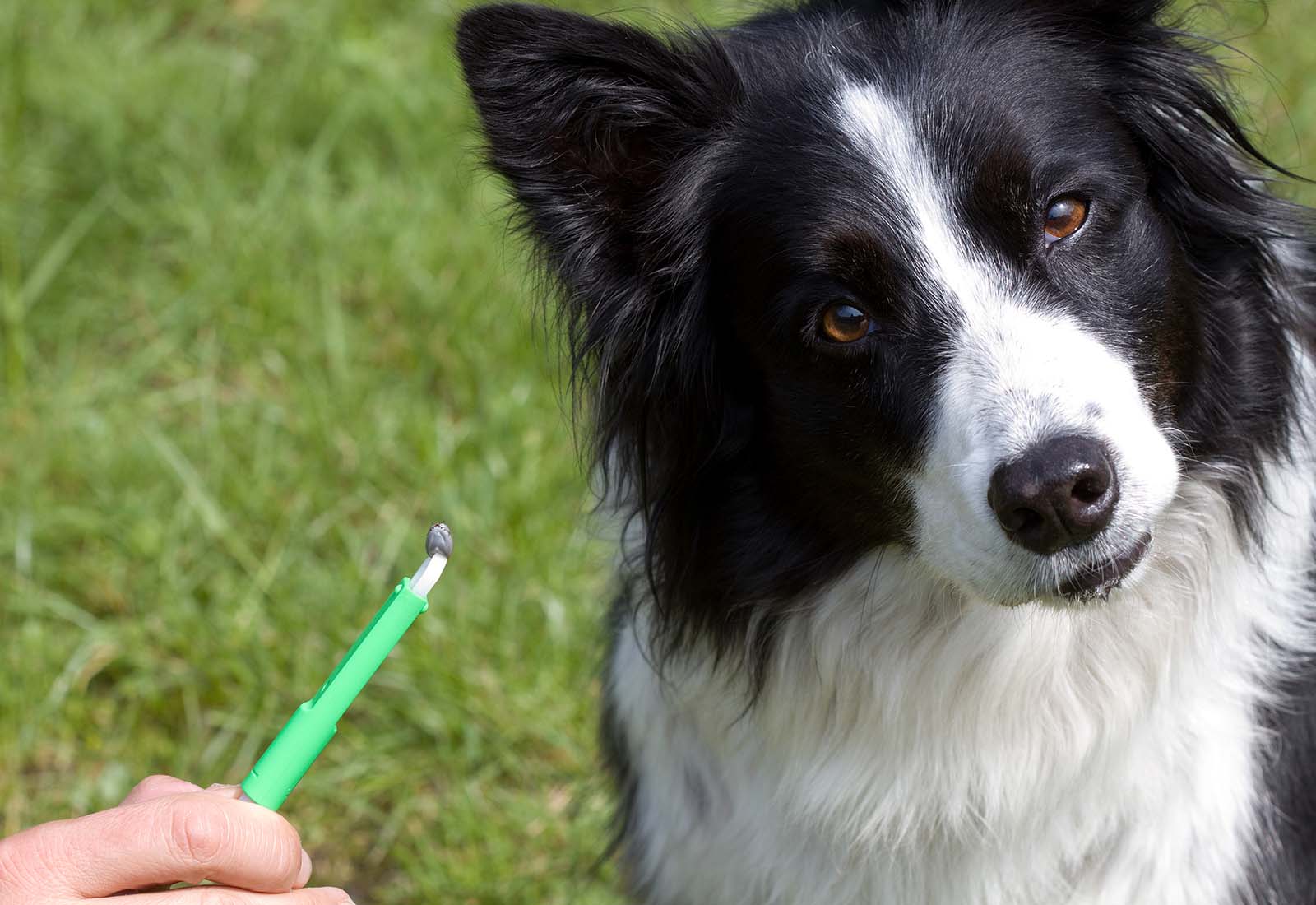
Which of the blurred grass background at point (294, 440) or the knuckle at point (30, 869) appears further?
the blurred grass background at point (294, 440)

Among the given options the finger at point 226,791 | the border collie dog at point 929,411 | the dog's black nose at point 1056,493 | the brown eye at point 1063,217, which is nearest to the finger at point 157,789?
the finger at point 226,791

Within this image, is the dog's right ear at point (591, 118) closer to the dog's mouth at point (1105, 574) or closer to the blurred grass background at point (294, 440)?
the blurred grass background at point (294, 440)

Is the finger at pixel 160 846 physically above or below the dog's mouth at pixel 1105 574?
above

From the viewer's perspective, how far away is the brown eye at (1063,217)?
7.68 ft

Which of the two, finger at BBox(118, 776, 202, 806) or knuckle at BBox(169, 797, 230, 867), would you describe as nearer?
knuckle at BBox(169, 797, 230, 867)

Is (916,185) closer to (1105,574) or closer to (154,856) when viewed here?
(1105,574)

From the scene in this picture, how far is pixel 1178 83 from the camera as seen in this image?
2.49 m

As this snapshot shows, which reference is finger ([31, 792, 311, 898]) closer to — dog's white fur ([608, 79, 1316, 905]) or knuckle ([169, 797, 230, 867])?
knuckle ([169, 797, 230, 867])

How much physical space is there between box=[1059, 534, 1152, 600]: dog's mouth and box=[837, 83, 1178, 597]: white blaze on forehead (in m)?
0.03

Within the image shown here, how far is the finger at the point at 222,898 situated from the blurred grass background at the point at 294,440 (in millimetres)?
1259

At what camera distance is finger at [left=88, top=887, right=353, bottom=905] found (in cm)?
156

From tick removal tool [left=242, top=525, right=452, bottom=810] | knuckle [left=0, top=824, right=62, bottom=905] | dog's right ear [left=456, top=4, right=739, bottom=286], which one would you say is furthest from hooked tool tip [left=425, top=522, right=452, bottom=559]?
dog's right ear [left=456, top=4, right=739, bottom=286]

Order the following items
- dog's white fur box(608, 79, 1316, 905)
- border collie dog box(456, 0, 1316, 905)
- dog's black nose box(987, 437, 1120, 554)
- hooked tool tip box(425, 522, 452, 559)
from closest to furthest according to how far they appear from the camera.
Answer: hooked tool tip box(425, 522, 452, 559), dog's black nose box(987, 437, 1120, 554), border collie dog box(456, 0, 1316, 905), dog's white fur box(608, 79, 1316, 905)

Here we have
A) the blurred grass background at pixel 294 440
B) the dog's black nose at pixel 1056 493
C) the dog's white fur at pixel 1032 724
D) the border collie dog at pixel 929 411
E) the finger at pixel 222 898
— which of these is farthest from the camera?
the blurred grass background at pixel 294 440
